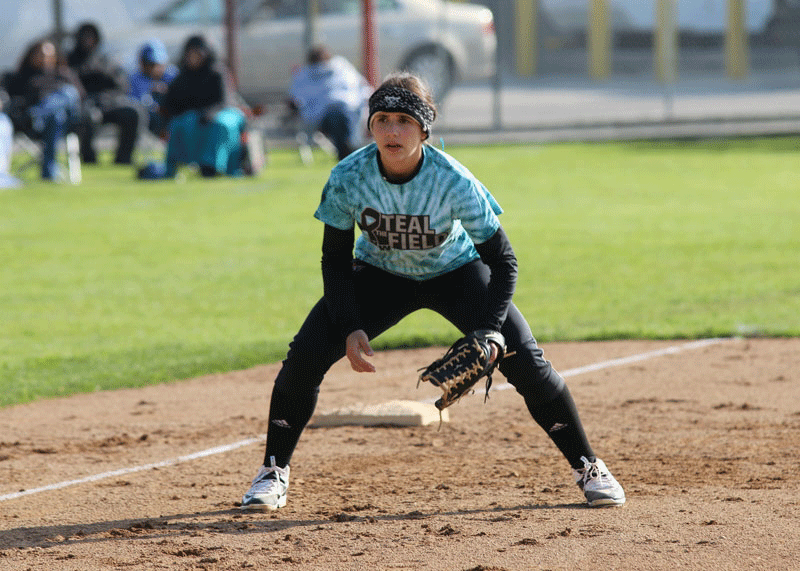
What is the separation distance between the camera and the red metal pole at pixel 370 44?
19812mm

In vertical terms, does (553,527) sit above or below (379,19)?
below

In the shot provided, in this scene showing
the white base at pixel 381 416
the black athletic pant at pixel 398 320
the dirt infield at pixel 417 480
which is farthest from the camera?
the white base at pixel 381 416

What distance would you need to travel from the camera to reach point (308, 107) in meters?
17.6

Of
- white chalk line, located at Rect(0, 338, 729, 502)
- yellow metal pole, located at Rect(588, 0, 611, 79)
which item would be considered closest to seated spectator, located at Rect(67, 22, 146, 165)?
yellow metal pole, located at Rect(588, 0, 611, 79)

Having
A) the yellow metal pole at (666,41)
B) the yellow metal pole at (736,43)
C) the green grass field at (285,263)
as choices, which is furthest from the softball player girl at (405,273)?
the yellow metal pole at (736,43)

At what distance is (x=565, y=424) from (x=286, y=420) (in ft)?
3.71

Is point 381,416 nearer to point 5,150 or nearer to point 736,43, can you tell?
point 5,150

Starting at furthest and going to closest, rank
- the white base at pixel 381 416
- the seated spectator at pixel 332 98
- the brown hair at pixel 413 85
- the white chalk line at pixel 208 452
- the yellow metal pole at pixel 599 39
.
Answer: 1. the yellow metal pole at pixel 599 39
2. the seated spectator at pixel 332 98
3. the white base at pixel 381 416
4. the white chalk line at pixel 208 452
5. the brown hair at pixel 413 85

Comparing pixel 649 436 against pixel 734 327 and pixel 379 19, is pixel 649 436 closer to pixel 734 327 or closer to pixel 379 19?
pixel 734 327

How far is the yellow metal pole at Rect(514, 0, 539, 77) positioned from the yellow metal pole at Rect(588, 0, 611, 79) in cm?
111

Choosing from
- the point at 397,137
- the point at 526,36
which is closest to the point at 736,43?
the point at 526,36

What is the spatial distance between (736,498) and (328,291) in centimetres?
186

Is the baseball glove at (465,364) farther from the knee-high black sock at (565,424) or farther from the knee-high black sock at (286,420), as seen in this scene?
the knee-high black sock at (286,420)

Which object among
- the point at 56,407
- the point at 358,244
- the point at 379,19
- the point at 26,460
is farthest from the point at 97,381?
the point at 379,19
